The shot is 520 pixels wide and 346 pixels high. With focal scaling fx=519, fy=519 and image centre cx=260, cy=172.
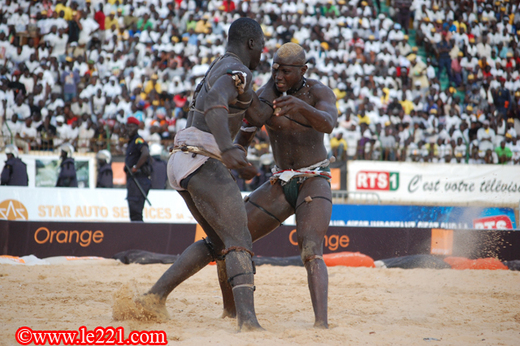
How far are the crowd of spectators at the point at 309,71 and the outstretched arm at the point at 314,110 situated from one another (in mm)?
9775

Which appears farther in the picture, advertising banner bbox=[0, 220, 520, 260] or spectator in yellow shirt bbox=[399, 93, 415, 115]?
spectator in yellow shirt bbox=[399, 93, 415, 115]

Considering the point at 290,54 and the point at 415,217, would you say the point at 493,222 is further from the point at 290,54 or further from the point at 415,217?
the point at 290,54

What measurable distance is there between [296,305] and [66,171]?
8.50 m

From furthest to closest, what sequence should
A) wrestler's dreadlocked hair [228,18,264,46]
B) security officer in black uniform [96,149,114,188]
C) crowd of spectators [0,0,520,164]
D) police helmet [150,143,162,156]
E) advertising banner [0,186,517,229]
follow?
crowd of spectators [0,0,520,164]
police helmet [150,143,162,156]
security officer in black uniform [96,149,114,188]
advertising banner [0,186,517,229]
wrestler's dreadlocked hair [228,18,264,46]

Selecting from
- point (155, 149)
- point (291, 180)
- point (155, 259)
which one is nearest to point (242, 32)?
point (291, 180)

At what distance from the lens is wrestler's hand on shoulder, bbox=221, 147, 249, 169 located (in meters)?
3.35

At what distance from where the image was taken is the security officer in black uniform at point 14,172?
11336 millimetres

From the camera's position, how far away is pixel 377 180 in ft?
48.0

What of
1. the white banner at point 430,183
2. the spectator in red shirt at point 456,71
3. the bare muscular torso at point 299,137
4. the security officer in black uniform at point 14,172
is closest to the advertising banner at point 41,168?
the security officer in black uniform at point 14,172

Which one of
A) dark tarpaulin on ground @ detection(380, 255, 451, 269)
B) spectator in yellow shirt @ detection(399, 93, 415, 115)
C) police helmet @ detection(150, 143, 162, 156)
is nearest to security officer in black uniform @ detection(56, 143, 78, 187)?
police helmet @ detection(150, 143, 162, 156)

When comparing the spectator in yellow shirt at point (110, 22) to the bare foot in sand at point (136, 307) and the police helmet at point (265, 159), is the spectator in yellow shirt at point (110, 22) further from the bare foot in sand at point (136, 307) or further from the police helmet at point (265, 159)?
the bare foot in sand at point (136, 307)

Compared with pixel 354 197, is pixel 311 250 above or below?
above

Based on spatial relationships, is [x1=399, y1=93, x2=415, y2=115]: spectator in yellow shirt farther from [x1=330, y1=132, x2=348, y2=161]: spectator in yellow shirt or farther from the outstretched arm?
the outstretched arm

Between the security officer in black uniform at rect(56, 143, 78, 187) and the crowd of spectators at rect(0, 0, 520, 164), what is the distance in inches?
57.2
